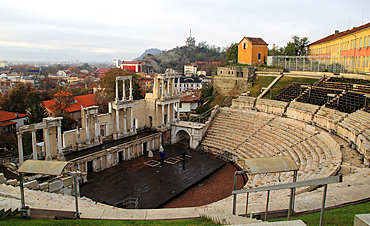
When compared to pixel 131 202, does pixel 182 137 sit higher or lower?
higher

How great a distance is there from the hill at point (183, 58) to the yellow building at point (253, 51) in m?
70.9

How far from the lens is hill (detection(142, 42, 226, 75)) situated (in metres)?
138

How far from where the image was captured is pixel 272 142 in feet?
82.3

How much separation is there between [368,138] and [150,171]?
16795 mm

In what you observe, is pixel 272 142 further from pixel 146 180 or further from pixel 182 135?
pixel 182 135

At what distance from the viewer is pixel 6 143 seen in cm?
3158

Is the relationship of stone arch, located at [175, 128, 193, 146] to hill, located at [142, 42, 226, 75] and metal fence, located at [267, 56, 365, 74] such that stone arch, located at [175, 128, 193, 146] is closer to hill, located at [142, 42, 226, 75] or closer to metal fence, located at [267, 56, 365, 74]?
metal fence, located at [267, 56, 365, 74]

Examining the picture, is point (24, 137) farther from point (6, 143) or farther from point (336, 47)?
point (336, 47)

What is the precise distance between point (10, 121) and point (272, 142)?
1501 inches

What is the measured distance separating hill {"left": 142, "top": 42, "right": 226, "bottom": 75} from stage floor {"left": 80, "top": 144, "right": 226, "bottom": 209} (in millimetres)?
97823

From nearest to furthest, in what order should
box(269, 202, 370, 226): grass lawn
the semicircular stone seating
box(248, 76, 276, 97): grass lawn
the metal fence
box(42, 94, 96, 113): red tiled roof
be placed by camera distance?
box(269, 202, 370, 226): grass lawn < the semicircular stone seating < the metal fence < box(248, 76, 276, 97): grass lawn < box(42, 94, 96, 113): red tiled roof

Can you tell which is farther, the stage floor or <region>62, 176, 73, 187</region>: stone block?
the stage floor

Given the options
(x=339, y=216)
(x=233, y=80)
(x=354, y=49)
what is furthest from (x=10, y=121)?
(x=354, y=49)

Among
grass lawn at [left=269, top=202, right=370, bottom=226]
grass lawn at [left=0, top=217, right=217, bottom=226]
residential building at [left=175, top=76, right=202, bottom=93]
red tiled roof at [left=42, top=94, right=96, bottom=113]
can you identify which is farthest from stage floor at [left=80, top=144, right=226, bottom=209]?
residential building at [left=175, top=76, right=202, bottom=93]
